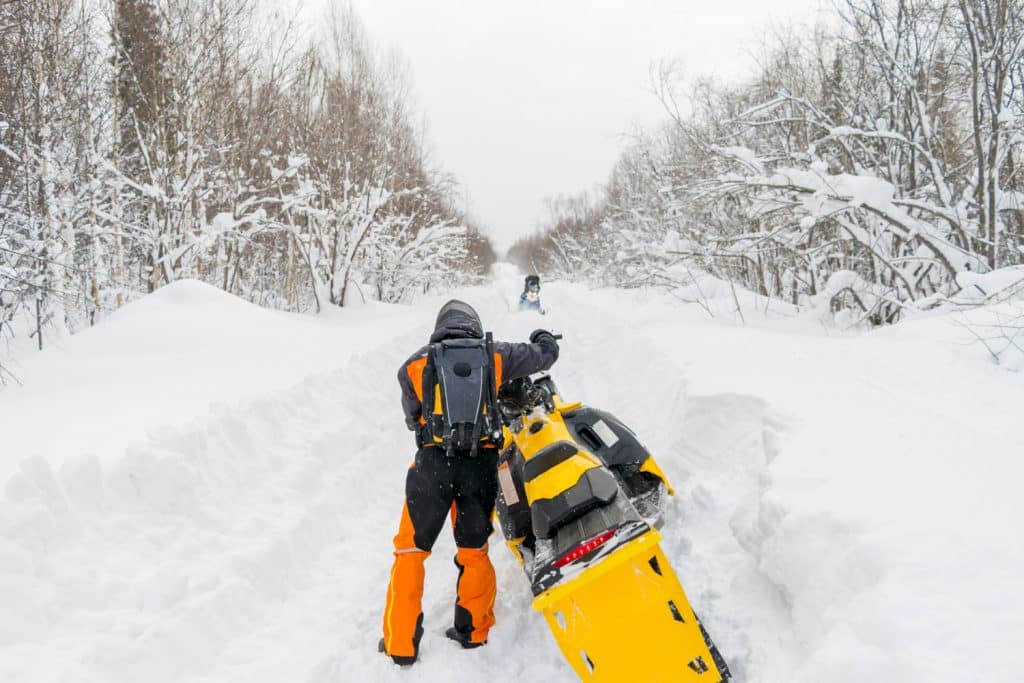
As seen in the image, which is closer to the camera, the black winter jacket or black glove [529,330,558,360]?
the black winter jacket

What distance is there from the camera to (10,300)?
8508 mm

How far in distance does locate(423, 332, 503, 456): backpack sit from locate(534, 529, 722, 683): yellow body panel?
969 mm

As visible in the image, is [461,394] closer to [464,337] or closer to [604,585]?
[464,337]

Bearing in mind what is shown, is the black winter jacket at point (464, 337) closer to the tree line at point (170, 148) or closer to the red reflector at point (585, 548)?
the red reflector at point (585, 548)

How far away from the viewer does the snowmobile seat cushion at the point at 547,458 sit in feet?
7.83

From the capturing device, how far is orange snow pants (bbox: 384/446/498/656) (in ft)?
8.79

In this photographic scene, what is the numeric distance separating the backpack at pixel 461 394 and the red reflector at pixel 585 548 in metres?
0.86

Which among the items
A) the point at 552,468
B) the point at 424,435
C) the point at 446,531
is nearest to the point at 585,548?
the point at 552,468

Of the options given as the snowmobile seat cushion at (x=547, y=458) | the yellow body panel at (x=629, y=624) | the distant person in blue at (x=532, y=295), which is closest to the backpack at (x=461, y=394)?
the snowmobile seat cushion at (x=547, y=458)

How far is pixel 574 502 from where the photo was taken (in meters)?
2.17

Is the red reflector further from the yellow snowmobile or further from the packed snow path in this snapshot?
the packed snow path

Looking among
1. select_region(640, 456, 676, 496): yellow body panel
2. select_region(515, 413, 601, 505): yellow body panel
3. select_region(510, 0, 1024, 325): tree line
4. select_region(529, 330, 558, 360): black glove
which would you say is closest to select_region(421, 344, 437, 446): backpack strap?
select_region(515, 413, 601, 505): yellow body panel

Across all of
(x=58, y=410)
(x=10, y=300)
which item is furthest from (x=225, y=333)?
(x=10, y=300)

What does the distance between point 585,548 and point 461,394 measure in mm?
1016
